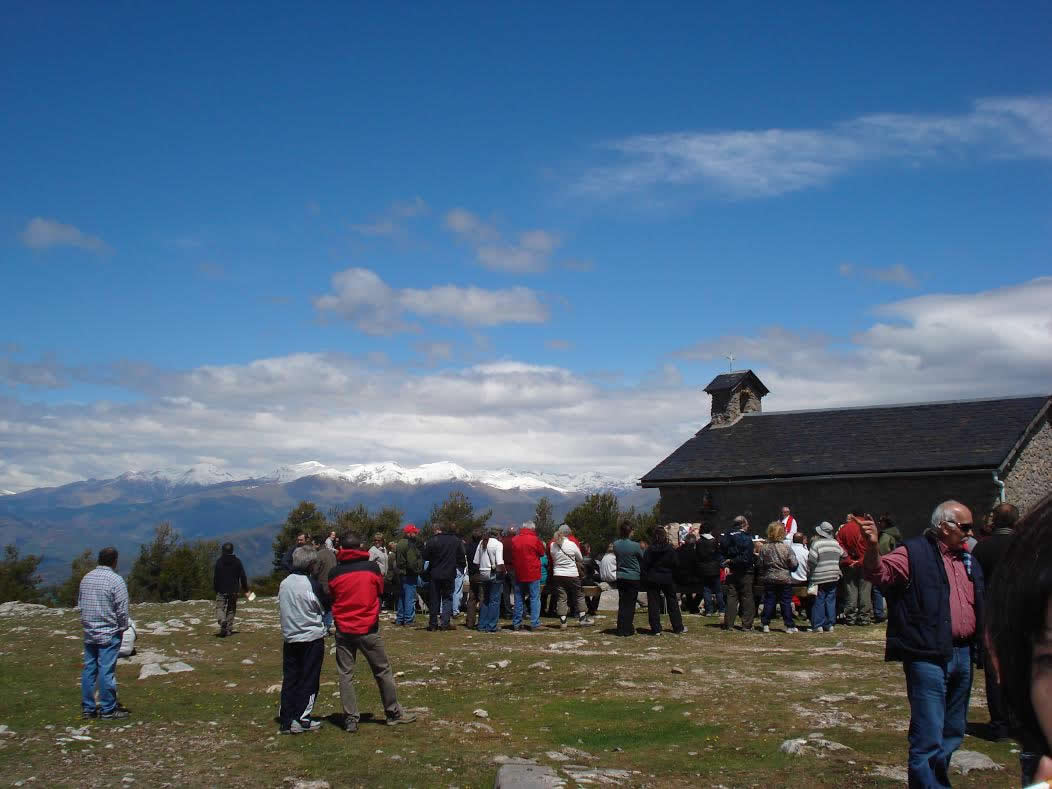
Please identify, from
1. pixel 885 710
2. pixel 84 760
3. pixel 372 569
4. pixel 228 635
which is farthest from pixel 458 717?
pixel 228 635

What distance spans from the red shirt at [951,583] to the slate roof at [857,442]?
22.6m

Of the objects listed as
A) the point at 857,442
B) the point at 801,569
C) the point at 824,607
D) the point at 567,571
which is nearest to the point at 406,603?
the point at 567,571

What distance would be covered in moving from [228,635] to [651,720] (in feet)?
35.1

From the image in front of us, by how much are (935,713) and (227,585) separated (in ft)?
45.9

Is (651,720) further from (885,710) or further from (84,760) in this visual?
(84,760)

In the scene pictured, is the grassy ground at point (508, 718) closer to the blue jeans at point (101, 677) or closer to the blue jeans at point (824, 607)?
the blue jeans at point (101, 677)

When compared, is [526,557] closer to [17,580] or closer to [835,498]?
[835,498]

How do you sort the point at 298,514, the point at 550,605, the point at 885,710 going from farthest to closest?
the point at 298,514
the point at 550,605
the point at 885,710

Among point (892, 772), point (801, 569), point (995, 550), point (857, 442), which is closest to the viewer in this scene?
point (892, 772)

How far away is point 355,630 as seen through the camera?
945 centimetres

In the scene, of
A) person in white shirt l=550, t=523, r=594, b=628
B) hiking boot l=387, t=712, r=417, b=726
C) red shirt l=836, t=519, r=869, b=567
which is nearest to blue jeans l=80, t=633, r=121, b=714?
hiking boot l=387, t=712, r=417, b=726

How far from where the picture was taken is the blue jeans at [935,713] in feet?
19.8

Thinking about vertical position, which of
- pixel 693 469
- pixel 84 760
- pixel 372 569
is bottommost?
pixel 84 760

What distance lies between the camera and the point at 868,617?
18469 mm
